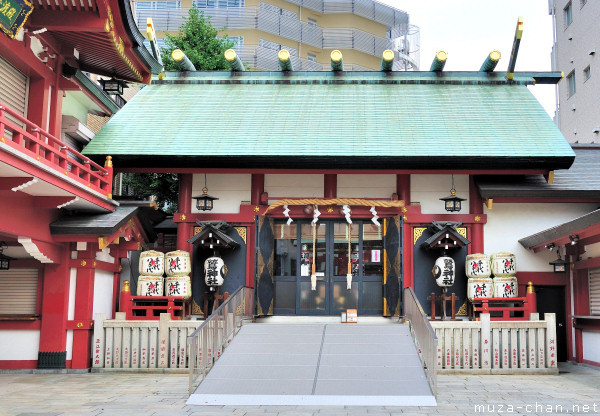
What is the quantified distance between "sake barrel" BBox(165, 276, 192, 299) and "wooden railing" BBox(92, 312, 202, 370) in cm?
149

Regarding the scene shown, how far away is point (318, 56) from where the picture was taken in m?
45.7

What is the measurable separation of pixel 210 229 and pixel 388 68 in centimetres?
759

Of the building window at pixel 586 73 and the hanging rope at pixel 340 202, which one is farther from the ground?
the building window at pixel 586 73

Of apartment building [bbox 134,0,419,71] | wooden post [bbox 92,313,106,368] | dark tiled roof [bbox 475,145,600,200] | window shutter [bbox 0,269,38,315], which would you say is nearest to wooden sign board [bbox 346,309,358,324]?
dark tiled roof [bbox 475,145,600,200]

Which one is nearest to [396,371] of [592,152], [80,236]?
[80,236]

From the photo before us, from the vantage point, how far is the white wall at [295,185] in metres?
16.5

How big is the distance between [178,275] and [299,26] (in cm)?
3169

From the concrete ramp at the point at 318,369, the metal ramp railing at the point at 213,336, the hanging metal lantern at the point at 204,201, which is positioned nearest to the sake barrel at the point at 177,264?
the hanging metal lantern at the point at 204,201

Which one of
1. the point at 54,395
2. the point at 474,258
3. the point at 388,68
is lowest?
the point at 54,395

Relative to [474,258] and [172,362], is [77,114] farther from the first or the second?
[474,258]

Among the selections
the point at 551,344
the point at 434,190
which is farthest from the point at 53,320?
the point at 551,344

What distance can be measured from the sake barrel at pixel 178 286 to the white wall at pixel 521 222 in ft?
24.0

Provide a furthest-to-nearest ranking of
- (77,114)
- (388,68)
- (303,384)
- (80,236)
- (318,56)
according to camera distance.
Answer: (318,56), (388,68), (77,114), (80,236), (303,384)

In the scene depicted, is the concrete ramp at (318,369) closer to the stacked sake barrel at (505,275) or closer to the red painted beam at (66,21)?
the stacked sake barrel at (505,275)
